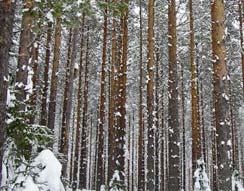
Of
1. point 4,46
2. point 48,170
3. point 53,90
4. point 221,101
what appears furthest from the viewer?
point 53,90

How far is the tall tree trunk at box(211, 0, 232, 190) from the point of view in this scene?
10.1 metres

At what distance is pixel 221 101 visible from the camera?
10562 mm

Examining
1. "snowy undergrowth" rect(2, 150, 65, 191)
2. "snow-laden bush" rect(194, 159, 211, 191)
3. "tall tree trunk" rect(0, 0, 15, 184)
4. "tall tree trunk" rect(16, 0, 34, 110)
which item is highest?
"tall tree trunk" rect(16, 0, 34, 110)

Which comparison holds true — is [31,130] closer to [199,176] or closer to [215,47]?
[215,47]

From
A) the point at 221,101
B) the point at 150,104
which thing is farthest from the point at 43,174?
the point at 150,104

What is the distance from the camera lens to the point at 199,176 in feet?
40.0

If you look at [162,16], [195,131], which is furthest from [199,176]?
[162,16]

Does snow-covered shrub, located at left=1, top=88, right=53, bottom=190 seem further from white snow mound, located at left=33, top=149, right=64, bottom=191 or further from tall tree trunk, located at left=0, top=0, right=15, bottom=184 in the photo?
tall tree trunk, located at left=0, top=0, right=15, bottom=184

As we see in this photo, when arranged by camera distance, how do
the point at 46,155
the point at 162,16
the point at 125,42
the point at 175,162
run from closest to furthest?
the point at 46,155 → the point at 175,162 → the point at 125,42 → the point at 162,16

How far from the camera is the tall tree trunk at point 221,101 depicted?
1012cm

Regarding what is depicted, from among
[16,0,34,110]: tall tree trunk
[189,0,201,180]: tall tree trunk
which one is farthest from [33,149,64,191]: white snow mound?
[189,0,201,180]: tall tree trunk

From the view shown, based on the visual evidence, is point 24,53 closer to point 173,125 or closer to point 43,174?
point 43,174

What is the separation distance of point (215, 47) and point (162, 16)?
43.8ft

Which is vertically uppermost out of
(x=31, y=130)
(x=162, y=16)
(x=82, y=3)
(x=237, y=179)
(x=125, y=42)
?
(x=162, y=16)
